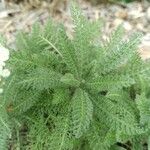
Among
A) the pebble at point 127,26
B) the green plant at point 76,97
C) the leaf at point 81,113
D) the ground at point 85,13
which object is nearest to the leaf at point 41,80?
the green plant at point 76,97

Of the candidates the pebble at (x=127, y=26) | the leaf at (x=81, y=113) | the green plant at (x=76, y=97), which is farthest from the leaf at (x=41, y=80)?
the pebble at (x=127, y=26)

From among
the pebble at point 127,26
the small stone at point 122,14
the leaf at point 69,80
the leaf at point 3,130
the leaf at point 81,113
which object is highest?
the small stone at point 122,14

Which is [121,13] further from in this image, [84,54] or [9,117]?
[9,117]

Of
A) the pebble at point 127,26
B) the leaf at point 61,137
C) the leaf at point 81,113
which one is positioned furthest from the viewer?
the pebble at point 127,26

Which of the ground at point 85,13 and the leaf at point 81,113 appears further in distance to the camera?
the ground at point 85,13

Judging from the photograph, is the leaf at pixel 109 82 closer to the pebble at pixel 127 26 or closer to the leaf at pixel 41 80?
the leaf at pixel 41 80

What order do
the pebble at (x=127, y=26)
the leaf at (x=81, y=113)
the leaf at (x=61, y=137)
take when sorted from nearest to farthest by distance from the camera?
1. the leaf at (x=81, y=113)
2. the leaf at (x=61, y=137)
3. the pebble at (x=127, y=26)

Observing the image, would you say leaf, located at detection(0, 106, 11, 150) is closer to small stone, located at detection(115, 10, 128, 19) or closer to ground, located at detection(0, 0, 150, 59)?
ground, located at detection(0, 0, 150, 59)

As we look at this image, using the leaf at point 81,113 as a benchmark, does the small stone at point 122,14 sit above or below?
above
